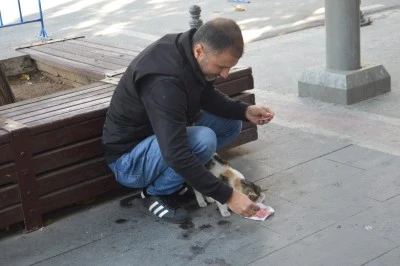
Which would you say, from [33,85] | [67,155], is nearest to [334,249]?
[67,155]

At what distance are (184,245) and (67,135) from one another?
986 millimetres

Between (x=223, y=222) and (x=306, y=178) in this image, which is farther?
(x=306, y=178)

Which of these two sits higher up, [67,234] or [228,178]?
[228,178]

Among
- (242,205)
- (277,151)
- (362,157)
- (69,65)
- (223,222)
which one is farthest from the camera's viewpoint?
(69,65)

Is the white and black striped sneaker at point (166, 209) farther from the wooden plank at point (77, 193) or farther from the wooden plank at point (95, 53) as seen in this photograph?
the wooden plank at point (95, 53)

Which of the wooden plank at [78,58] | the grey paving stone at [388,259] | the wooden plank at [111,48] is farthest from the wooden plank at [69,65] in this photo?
the grey paving stone at [388,259]

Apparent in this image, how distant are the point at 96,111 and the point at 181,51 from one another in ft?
2.54

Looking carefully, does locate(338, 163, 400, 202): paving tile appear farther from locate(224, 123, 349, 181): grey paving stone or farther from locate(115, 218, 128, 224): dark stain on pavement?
locate(115, 218, 128, 224): dark stain on pavement

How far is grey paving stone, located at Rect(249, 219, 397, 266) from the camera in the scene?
3574 millimetres

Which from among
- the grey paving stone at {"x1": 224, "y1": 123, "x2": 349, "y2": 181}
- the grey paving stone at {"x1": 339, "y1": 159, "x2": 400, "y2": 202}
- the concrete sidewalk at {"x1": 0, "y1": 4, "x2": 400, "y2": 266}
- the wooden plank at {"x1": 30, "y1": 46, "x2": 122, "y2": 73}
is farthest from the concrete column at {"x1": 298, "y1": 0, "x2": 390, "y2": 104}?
the wooden plank at {"x1": 30, "y1": 46, "x2": 122, "y2": 73}

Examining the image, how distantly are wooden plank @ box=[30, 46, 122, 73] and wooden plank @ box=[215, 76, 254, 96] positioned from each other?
894 millimetres

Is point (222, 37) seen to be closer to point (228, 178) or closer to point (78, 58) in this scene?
point (228, 178)

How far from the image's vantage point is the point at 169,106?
3.64 meters

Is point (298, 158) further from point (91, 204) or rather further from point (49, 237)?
point (49, 237)
